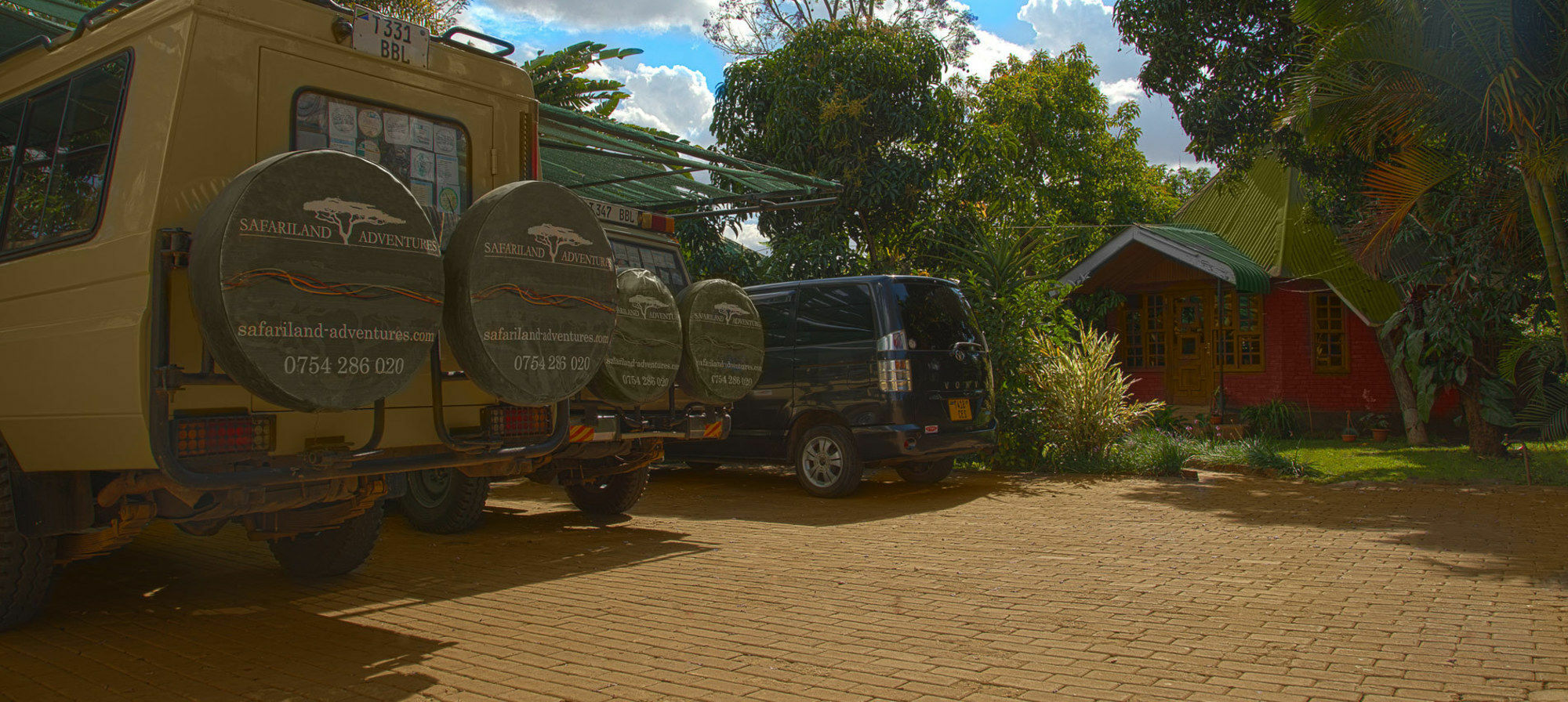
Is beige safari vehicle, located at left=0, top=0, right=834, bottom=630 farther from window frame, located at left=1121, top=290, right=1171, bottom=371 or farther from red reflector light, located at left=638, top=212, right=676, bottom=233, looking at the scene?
window frame, located at left=1121, top=290, right=1171, bottom=371

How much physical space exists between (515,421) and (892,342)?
4.54 m

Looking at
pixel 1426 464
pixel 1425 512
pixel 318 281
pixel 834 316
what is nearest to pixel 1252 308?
pixel 1426 464

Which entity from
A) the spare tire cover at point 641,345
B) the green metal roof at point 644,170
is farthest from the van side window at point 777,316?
the spare tire cover at point 641,345

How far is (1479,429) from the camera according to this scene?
1260 cm

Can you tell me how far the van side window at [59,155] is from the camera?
4512 mm

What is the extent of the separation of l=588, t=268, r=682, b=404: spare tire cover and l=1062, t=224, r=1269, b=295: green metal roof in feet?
34.4

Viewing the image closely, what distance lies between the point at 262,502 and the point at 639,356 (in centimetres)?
246

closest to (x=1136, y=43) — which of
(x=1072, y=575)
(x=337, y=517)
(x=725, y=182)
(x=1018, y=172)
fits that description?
A: (x=725, y=182)

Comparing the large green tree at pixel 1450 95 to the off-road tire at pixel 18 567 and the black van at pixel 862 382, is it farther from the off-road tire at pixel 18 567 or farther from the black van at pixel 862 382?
the off-road tire at pixel 18 567

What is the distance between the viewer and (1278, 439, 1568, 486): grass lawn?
34.0 feet

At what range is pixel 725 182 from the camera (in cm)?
1656

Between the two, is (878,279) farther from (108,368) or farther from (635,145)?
(108,368)

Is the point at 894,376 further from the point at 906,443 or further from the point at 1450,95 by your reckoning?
the point at 1450,95

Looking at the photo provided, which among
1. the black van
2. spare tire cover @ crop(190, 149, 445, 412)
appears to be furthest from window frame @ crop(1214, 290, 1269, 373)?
spare tire cover @ crop(190, 149, 445, 412)
